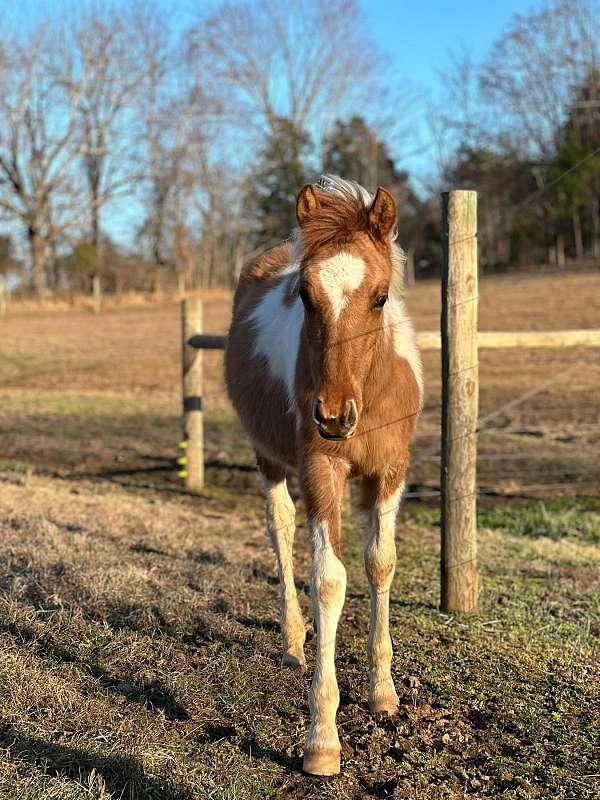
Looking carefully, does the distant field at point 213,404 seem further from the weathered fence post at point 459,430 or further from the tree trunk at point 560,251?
the tree trunk at point 560,251

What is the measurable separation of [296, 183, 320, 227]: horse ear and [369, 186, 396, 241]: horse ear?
0.75ft

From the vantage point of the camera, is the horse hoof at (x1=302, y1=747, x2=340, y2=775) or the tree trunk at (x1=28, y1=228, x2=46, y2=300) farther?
the tree trunk at (x1=28, y1=228, x2=46, y2=300)

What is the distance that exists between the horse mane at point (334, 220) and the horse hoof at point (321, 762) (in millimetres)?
1818

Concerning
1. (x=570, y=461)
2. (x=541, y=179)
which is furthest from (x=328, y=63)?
(x=570, y=461)

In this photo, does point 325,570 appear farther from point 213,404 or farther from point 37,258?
point 37,258

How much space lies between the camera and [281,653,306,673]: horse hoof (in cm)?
355

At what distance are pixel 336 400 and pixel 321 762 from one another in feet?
4.23

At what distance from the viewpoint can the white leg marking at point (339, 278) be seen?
9.15 ft

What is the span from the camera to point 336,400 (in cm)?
266

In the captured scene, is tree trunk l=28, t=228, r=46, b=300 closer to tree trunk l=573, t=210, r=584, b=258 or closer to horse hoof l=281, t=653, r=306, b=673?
tree trunk l=573, t=210, r=584, b=258

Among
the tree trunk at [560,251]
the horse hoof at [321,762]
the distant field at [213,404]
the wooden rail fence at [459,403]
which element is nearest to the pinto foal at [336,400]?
the horse hoof at [321,762]

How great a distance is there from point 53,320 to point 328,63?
19046 millimetres

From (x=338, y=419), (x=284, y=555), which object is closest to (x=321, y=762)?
(x=338, y=419)

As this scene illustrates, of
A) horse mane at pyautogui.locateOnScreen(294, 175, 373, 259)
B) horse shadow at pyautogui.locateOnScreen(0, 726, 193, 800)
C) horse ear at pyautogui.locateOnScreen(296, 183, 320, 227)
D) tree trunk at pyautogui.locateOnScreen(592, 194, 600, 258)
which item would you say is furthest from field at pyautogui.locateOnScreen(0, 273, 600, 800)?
tree trunk at pyautogui.locateOnScreen(592, 194, 600, 258)
